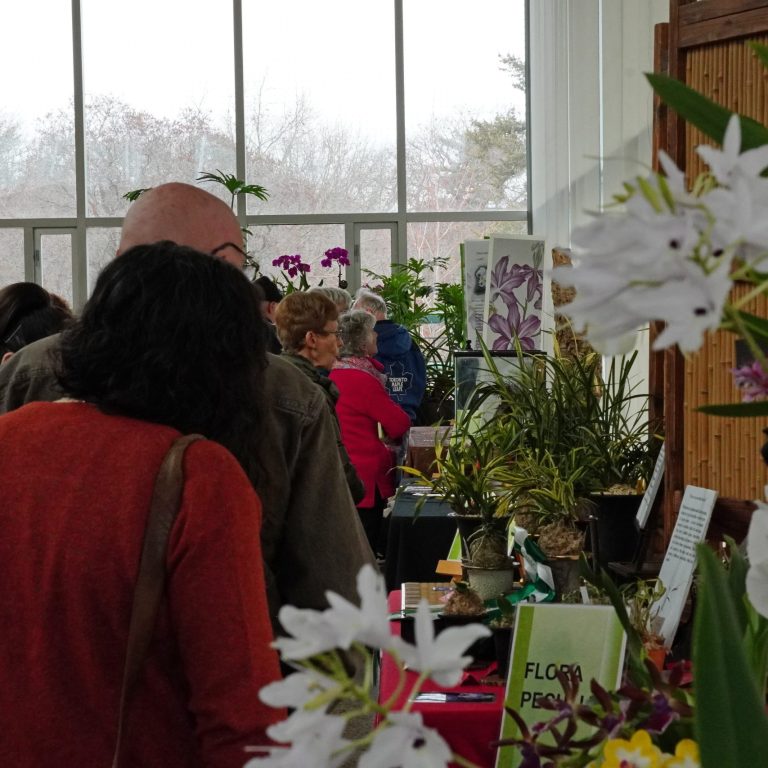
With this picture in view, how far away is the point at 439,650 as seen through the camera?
1.17 ft

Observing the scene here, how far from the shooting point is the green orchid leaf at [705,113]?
20.3 inches

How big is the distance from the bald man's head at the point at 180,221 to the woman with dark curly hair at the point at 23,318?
3.45ft

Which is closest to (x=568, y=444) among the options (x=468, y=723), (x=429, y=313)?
(x=468, y=723)

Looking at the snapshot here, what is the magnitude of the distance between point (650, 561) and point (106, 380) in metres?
1.46

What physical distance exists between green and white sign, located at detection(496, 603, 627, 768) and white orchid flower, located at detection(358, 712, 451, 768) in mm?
1096

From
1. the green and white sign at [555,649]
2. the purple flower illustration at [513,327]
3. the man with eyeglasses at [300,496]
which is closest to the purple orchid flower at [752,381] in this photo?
the green and white sign at [555,649]

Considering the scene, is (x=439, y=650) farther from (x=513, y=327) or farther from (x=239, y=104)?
(x=239, y=104)

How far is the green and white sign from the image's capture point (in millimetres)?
1440

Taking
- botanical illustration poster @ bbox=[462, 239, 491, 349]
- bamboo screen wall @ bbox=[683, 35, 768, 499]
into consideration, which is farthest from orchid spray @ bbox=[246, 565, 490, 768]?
botanical illustration poster @ bbox=[462, 239, 491, 349]

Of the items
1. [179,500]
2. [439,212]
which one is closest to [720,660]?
[179,500]

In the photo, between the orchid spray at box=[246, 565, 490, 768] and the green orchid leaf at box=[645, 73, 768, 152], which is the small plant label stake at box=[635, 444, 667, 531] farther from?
the orchid spray at box=[246, 565, 490, 768]

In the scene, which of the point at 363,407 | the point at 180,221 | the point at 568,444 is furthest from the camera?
the point at 363,407

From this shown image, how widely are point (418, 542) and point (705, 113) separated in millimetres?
3523

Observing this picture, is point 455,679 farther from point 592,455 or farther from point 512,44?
point 512,44
